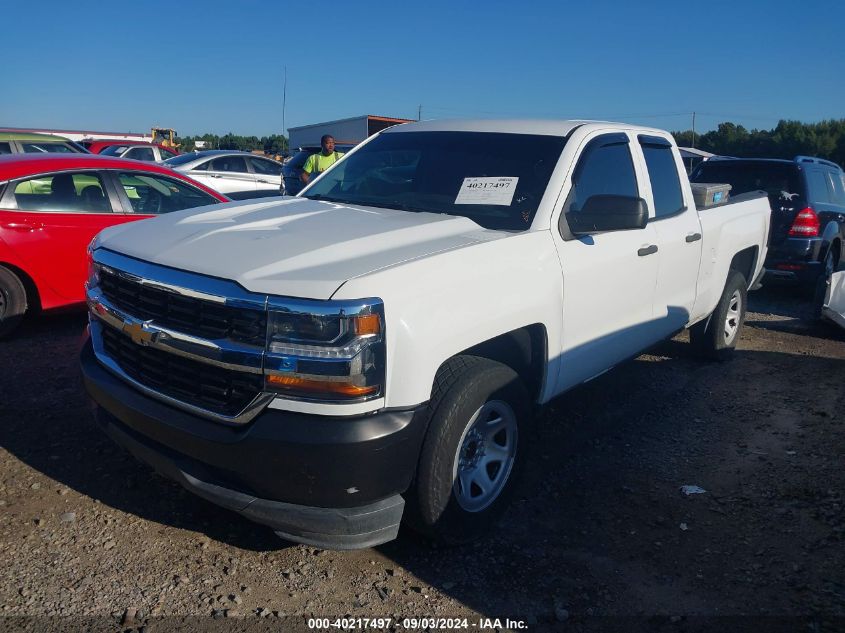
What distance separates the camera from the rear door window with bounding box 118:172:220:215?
21.9ft

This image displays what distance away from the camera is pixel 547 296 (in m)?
3.48

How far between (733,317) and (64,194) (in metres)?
6.05

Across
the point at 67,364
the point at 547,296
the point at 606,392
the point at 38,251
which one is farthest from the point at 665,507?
the point at 38,251

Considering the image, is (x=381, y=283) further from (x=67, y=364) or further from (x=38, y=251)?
(x=38, y=251)

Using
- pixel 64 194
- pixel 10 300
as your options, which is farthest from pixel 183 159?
pixel 10 300

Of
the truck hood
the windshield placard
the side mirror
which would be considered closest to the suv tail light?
the side mirror

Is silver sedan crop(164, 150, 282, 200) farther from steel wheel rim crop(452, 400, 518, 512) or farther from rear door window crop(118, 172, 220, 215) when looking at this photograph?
steel wheel rim crop(452, 400, 518, 512)

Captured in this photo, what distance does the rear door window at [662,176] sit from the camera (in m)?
4.82

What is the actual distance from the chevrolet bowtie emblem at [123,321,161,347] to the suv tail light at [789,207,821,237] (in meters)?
8.12

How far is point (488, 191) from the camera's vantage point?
12.8ft

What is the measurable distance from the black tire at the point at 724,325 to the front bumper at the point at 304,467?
4.12 m

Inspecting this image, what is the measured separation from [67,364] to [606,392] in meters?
4.14

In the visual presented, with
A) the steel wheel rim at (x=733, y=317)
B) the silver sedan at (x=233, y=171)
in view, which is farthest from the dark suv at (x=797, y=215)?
the silver sedan at (x=233, y=171)

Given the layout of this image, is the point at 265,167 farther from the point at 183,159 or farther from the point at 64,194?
the point at 64,194
